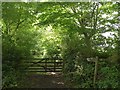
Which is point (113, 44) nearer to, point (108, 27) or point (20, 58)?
point (108, 27)

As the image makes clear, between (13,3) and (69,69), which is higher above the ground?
(13,3)

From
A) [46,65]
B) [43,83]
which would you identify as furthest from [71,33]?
[46,65]

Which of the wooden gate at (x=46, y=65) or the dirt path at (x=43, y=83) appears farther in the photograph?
the wooden gate at (x=46, y=65)

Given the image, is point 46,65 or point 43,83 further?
point 46,65

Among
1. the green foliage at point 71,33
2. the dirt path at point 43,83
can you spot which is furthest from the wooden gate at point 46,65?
the dirt path at point 43,83

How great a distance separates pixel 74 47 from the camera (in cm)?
956

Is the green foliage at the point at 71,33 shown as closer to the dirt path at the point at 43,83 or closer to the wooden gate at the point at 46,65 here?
the dirt path at the point at 43,83

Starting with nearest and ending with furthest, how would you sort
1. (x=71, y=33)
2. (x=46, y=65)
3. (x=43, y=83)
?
(x=43, y=83) → (x=71, y=33) → (x=46, y=65)

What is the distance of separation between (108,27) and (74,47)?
5.42ft

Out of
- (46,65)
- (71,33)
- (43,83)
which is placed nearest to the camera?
(43,83)

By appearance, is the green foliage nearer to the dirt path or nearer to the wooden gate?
the dirt path

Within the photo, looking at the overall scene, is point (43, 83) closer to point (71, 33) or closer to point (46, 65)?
point (71, 33)

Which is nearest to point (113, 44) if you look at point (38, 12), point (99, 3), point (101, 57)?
point (101, 57)

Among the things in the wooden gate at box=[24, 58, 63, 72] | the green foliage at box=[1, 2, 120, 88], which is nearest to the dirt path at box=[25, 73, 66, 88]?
the green foliage at box=[1, 2, 120, 88]
